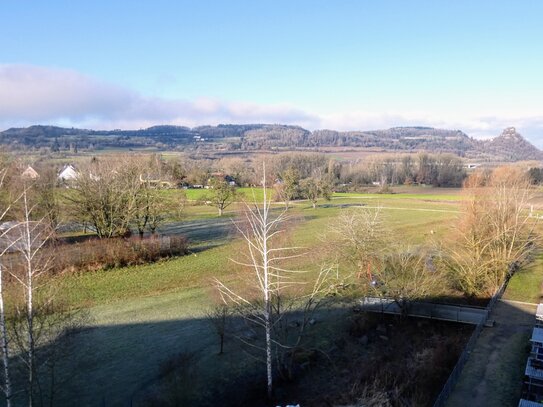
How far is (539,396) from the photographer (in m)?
12.0

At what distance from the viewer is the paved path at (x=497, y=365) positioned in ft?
40.6

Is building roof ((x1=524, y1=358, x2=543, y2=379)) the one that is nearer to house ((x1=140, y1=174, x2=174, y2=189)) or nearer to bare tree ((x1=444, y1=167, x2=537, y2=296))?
bare tree ((x1=444, y1=167, x2=537, y2=296))

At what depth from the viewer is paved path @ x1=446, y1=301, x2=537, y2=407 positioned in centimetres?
1238

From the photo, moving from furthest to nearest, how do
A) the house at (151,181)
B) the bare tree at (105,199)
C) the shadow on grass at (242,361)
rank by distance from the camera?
the house at (151,181) < the bare tree at (105,199) < the shadow on grass at (242,361)

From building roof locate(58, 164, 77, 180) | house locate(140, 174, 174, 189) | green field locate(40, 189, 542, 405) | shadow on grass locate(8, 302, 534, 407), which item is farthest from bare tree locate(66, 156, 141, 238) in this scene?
shadow on grass locate(8, 302, 534, 407)

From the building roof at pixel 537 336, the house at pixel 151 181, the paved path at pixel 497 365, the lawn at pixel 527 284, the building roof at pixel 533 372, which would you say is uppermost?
the house at pixel 151 181

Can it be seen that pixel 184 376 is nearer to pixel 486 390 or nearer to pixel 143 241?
pixel 486 390

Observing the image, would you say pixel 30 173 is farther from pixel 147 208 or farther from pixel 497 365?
pixel 497 365

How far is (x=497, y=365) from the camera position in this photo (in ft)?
46.6

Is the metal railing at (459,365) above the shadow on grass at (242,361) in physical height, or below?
above

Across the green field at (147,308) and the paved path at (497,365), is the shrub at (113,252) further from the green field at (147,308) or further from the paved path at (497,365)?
the paved path at (497,365)

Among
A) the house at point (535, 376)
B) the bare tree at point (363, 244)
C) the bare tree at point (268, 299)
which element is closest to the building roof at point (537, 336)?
the house at point (535, 376)

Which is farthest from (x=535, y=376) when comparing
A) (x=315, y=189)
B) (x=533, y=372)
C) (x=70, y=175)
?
(x=315, y=189)

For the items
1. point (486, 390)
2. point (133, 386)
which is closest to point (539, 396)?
point (486, 390)
